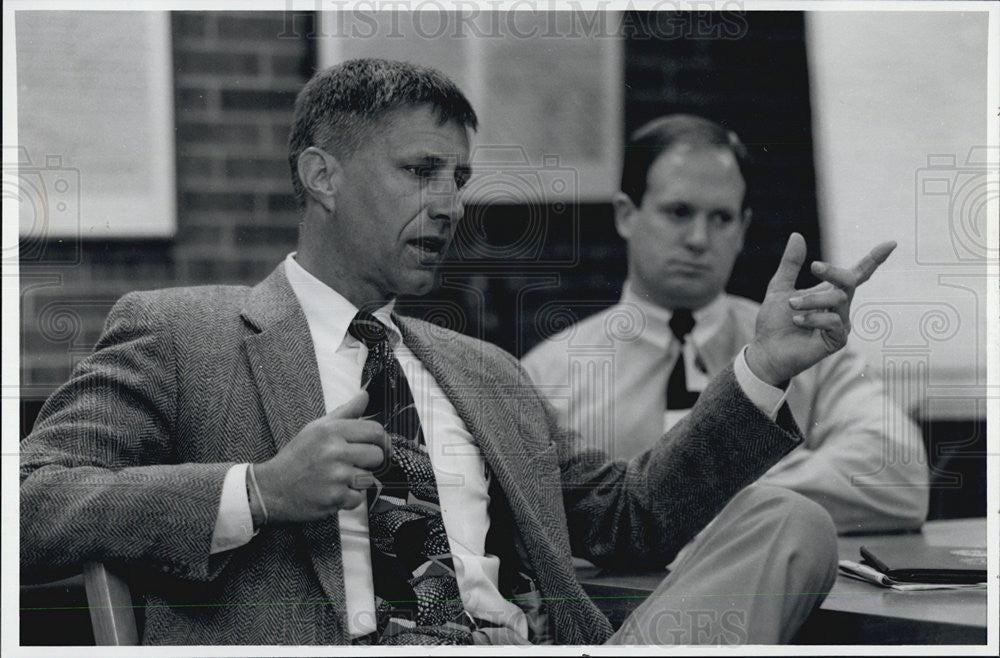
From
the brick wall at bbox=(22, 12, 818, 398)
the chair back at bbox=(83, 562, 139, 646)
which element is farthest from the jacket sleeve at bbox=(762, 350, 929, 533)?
the chair back at bbox=(83, 562, 139, 646)

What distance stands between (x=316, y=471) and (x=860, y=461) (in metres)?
1.33

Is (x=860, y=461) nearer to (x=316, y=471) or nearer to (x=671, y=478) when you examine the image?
(x=671, y=478)

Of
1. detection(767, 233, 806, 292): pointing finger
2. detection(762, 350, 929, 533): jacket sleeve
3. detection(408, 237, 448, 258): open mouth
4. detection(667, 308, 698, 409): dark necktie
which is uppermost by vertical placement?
detection(408, 237, 448, 258): open mouth

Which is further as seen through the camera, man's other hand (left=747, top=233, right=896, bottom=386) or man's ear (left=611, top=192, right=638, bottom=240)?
man's ear (left=611, top=192, right=638, bottom=240)

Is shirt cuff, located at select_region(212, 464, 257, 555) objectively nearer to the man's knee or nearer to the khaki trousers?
the khaki trousers

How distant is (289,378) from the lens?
6.11 feet

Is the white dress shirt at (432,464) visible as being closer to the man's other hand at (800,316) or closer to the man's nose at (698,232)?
the man's other hand at (800,316)

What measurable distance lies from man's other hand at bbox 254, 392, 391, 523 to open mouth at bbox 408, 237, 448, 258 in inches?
18.3

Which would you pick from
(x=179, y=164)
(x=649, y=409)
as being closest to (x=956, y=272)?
(x=649, y=409)

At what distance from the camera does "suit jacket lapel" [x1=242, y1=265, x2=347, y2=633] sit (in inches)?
69.7

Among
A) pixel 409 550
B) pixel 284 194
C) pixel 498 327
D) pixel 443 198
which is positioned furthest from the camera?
pixel 498 327

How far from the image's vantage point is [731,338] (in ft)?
8.66

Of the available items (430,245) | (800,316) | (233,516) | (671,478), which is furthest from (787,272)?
(233,516)

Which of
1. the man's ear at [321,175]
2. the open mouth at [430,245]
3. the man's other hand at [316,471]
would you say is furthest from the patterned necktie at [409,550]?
the man's ear at [321,175]
